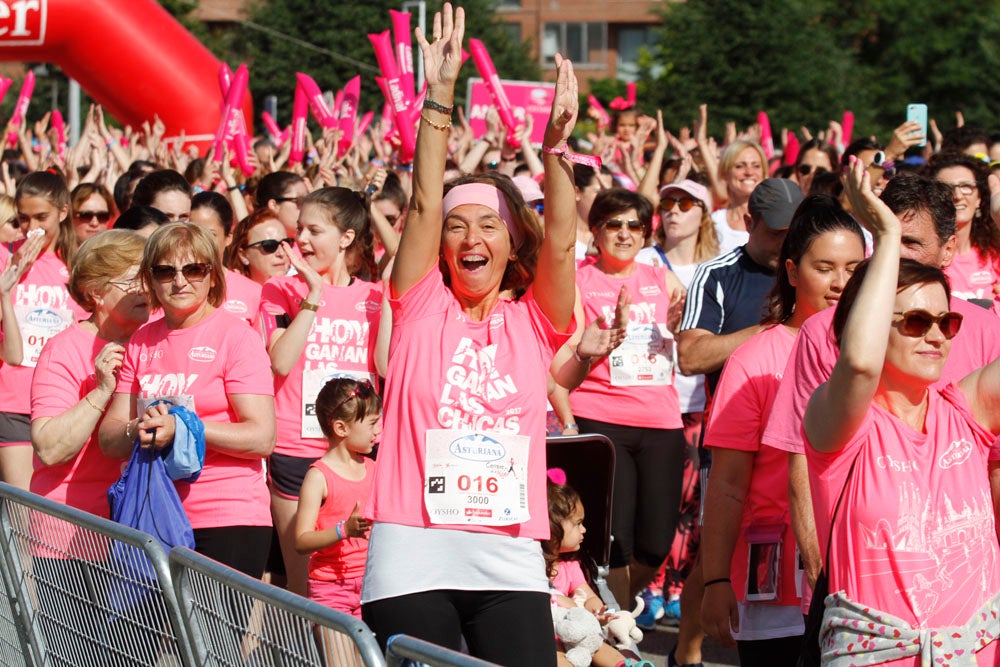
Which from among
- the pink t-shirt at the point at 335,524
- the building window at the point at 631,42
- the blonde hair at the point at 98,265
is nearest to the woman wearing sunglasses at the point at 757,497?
the pink t-shirt at the point at 335,524

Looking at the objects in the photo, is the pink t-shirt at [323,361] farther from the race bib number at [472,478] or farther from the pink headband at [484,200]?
the race bib number at [472,478]

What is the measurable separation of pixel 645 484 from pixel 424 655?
480 centimetres

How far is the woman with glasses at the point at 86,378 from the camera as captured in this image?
16.6ft

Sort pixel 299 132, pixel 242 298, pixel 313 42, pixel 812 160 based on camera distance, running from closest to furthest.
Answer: pixel 242 298 → pixel 812 160 → pixel 299 132 → pixel 313 42

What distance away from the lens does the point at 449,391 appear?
3.85m

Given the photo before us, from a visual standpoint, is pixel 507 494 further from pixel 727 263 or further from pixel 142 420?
pixel 727 263

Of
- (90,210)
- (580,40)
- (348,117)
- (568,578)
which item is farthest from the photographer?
(580,40)

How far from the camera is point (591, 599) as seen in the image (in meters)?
5.59

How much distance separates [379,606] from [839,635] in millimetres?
1171

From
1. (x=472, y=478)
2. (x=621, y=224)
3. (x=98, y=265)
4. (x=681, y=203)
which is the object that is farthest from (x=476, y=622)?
(x=681, y=203)

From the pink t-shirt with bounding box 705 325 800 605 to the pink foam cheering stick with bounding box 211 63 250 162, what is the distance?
27.3 feet

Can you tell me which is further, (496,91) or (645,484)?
(496,91)

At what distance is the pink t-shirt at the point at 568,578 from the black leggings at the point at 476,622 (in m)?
1.71

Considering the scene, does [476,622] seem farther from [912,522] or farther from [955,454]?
[955,454]
